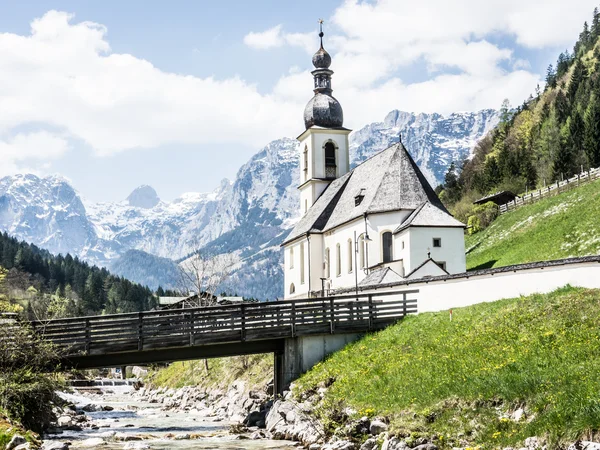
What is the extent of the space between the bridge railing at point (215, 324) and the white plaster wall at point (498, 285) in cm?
88

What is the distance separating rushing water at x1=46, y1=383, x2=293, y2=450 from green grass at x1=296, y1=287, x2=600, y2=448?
131 inches

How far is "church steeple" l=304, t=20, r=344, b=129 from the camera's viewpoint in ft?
A: 232

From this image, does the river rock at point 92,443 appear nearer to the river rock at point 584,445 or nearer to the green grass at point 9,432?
the green grass at point 9,432

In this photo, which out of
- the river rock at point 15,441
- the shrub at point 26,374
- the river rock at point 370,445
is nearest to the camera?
the river rock at point 15,441

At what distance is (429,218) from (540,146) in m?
Answer: 53.7

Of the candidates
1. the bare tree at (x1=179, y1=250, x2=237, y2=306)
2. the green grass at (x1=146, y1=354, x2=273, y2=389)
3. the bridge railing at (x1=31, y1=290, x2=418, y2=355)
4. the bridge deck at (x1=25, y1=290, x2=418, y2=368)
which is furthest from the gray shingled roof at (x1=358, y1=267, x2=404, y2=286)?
the bare tree at (x1=179, y1=250, x2=237, y2=306)

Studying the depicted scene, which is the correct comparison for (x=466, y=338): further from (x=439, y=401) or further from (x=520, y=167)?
(x=520, y=167)

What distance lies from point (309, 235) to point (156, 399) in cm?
1715

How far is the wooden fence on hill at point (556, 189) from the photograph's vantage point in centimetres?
6206

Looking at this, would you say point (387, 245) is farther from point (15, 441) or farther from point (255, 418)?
point (15, 441)

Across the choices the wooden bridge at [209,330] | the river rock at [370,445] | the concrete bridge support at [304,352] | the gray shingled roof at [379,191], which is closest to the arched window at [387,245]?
the gray shingled roof at [379,191]

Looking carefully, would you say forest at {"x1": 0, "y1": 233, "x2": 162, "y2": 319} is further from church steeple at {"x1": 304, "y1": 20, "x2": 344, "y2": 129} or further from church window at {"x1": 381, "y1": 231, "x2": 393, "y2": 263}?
church window at {"x1": 381, "y1": 231, "x2": 393, "y2": 263}

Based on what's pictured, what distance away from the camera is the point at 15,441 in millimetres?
19172

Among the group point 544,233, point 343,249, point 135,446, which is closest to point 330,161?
point 343,249
